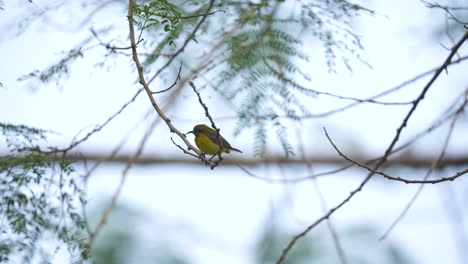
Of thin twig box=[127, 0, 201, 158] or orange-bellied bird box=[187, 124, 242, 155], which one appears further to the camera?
orange-bellied bird box=[187, 124, 242, 155]

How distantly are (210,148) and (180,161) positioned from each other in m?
1.58

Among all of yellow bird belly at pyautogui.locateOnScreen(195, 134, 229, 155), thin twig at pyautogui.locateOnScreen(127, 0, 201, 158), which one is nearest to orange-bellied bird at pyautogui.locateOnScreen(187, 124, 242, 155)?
yellow bird belly at pyautogui.locateOnScreen(195, 134, 229, 155)

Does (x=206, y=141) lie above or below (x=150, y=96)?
above

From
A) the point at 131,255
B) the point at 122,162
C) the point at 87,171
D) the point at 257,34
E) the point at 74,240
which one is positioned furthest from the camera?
the point at 122,162

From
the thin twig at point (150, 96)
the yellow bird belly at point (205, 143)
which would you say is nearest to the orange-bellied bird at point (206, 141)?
the yellow bird belly at point (205, 143)

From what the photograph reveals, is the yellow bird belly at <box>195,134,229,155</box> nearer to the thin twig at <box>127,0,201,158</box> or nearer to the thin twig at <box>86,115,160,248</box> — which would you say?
the thin twig at <box>86,115,160,248</box>

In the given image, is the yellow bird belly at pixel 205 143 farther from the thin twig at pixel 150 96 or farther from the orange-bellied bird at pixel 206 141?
the thin twig at pixel 150 96

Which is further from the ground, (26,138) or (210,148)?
(210,148)

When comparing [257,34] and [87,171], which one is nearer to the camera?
[87,171]

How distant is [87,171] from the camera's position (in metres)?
2.21

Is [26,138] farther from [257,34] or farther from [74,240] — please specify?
[257,34]

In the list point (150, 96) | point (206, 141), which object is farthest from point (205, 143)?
point (150, 96)

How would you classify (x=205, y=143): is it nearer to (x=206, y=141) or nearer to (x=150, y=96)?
(x=206, y=141)

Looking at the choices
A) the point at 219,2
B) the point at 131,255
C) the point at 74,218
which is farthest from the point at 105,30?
the point at 131,255
